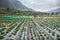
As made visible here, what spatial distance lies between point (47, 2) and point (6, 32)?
4.17ft

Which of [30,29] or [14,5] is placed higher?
[14,5]

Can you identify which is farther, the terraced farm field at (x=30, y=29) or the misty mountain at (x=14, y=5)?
the misty mountain at (x=14, y=5)

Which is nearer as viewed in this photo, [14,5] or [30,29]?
[30,29]

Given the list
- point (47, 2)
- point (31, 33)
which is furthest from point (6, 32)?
point (47, 2)

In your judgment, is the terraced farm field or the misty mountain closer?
the terraced farm field

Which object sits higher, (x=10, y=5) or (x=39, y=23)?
(x=10, y=5)

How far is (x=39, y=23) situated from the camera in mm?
4426

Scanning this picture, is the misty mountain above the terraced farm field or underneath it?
above

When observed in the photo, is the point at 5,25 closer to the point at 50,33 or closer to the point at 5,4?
the point at 5,4

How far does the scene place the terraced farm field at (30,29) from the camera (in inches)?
150

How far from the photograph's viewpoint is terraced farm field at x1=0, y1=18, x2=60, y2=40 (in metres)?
3.81

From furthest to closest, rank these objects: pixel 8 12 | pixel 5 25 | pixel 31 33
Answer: pixel 8 12, pixel 5 25, pixel 31 33

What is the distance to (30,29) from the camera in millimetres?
4109

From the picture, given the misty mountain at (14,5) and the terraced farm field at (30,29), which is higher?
the misty mountain at (14,5)
